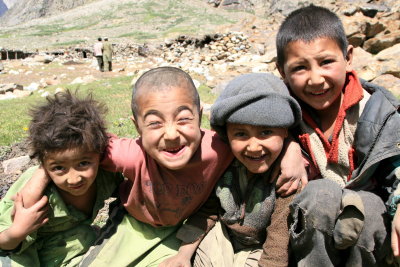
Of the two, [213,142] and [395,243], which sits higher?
[213,142]

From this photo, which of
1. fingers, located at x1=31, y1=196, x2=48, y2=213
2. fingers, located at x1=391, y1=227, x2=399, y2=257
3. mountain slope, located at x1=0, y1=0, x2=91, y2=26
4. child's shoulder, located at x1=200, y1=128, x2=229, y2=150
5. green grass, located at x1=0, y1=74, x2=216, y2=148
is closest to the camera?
fingers, located at x1=391, y1=227, x2=399, y2=257

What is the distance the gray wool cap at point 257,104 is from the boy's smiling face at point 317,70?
17 centimetres

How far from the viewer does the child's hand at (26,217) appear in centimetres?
200

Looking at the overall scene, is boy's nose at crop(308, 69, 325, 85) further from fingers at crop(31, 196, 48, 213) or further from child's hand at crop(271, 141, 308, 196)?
fingers at crop(31, 196, 48, 213)

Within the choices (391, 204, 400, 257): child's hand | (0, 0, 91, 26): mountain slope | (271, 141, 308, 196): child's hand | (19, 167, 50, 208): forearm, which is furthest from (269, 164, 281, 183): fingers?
(0, 0, 91, 26): mountain slope

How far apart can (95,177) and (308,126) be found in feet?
4.35

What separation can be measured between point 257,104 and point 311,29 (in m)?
A: 0.59

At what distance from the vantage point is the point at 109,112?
616 cm

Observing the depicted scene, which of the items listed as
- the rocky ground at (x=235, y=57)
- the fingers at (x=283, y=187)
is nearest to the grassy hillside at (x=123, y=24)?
the rocky ground at (x=235, y=57)

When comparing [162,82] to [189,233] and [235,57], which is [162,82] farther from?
[235,57]

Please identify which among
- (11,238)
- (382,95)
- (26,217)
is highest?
(382,95)

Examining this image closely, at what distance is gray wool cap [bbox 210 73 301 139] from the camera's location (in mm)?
1843

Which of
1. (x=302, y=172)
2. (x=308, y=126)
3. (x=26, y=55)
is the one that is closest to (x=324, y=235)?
(x=302, y=172)

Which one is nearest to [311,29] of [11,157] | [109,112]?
[11,157]
